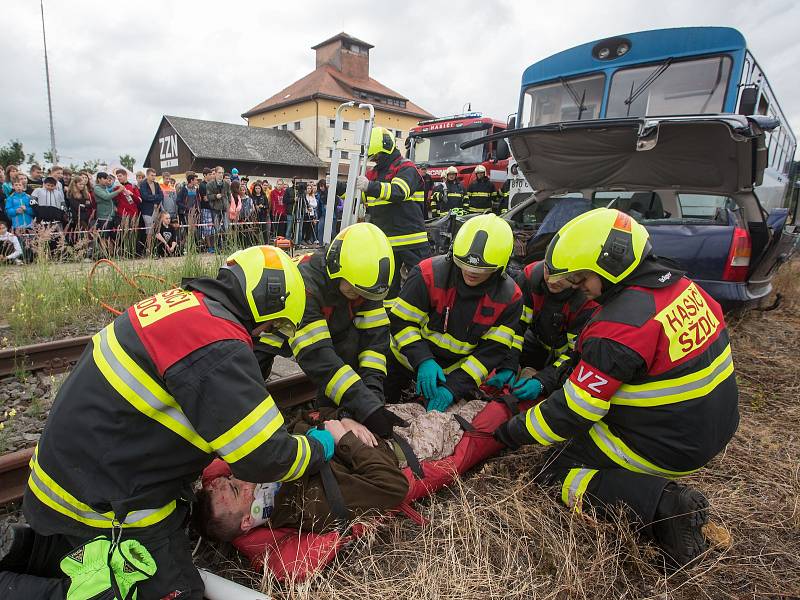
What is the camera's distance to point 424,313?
3.42 m

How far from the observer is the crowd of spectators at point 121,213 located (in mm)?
5793

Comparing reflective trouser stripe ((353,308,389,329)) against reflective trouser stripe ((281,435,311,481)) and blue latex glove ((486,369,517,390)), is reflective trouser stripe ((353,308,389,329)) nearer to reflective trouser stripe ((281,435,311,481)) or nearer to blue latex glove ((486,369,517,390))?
blue latex glove ((486,369,517,390))

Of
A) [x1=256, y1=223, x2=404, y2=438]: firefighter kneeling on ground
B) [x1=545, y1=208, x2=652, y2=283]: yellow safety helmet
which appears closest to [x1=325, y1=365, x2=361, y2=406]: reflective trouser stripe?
[x1=256, y1=223, x2=404, y2=438]: firefighter kneeling on ground

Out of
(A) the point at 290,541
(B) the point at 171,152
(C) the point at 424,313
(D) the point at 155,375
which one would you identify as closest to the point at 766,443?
(C) the point at 424,313

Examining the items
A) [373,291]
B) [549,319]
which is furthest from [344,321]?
[549,319]

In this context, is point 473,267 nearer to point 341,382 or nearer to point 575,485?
point 341,382

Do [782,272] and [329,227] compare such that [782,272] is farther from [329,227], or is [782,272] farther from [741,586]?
[741,586]

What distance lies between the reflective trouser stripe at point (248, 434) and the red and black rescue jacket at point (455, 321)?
1.72 m

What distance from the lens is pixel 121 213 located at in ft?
27.3

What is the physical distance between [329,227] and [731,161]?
3.96 meters

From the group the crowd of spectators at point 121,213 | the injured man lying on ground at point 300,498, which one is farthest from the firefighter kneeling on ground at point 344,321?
the crowd of spectators at point 121,213

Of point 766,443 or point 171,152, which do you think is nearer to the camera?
point 766,443

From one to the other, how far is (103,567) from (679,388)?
2.22m

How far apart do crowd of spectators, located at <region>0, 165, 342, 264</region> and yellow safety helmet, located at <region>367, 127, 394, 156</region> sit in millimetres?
2148
